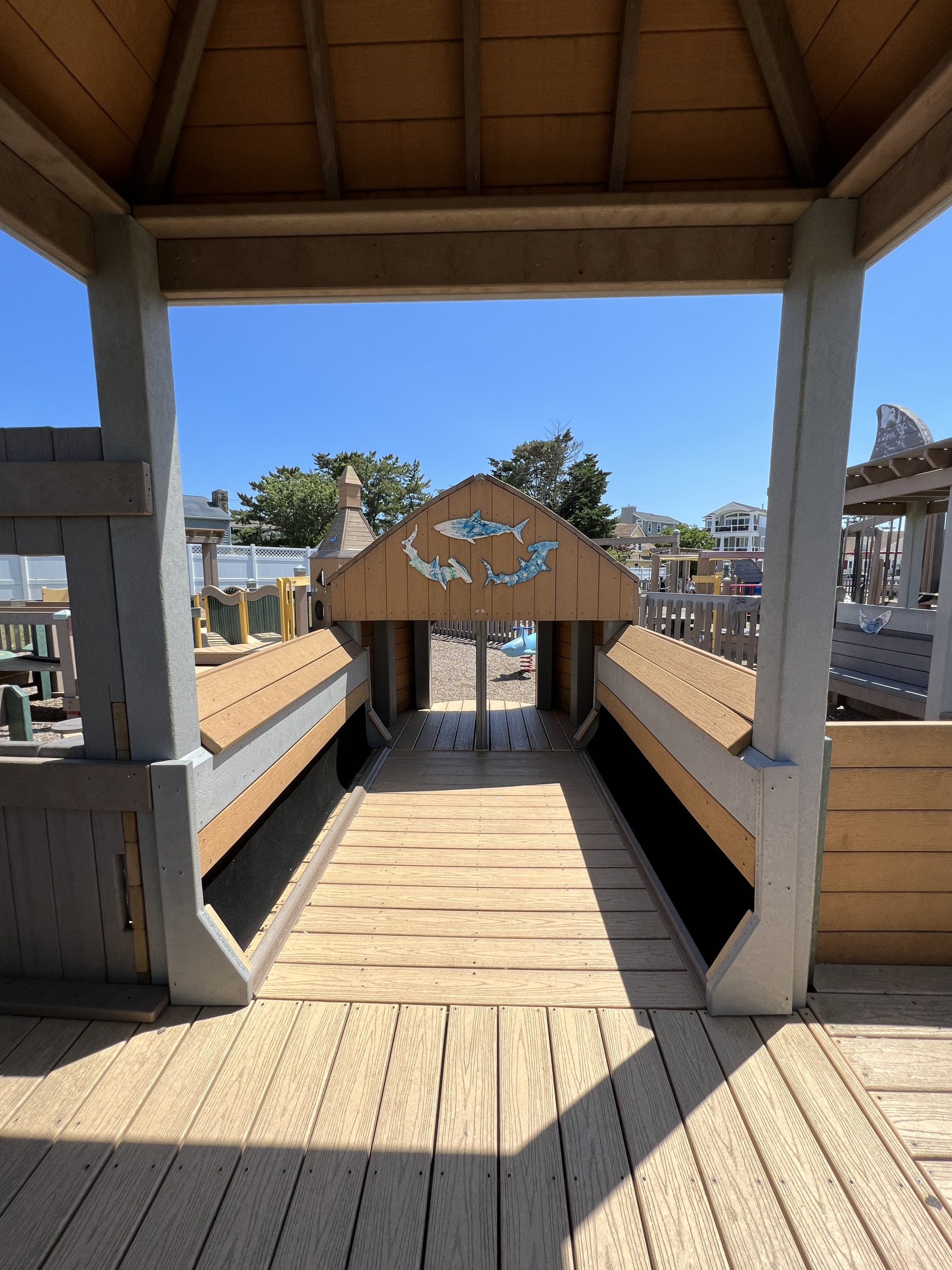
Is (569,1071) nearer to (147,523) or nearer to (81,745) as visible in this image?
(81,745)

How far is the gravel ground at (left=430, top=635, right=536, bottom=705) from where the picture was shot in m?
9.84

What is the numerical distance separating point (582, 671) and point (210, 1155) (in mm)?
5493

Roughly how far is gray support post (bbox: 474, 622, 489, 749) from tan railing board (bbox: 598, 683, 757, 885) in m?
1.92

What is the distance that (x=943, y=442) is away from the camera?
6168 mm

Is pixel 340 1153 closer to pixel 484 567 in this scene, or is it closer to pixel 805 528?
pixel 805 528

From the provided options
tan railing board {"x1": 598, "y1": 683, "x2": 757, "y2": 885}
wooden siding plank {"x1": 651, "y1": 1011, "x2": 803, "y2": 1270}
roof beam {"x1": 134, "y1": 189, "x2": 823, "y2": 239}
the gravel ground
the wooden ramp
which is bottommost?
the gravel ground

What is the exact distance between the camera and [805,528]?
2.22m

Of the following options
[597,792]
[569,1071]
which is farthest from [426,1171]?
[597,792]

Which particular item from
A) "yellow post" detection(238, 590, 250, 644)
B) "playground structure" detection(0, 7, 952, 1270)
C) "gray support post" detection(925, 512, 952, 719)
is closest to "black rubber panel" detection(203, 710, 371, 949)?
"playground structure" detection(0, 7, 952, 1270)

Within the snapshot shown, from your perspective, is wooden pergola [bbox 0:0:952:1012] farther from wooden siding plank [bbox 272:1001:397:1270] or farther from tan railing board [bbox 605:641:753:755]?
wooden siding plank [bbox 272:1001:397:1270]

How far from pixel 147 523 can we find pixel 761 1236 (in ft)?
9.93

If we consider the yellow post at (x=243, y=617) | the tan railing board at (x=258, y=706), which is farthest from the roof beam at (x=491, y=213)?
the yellow post at (x=243, y=617)

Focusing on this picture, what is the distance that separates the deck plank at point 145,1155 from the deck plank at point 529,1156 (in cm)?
105

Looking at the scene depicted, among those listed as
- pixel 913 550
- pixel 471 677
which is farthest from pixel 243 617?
pixel 913 550
